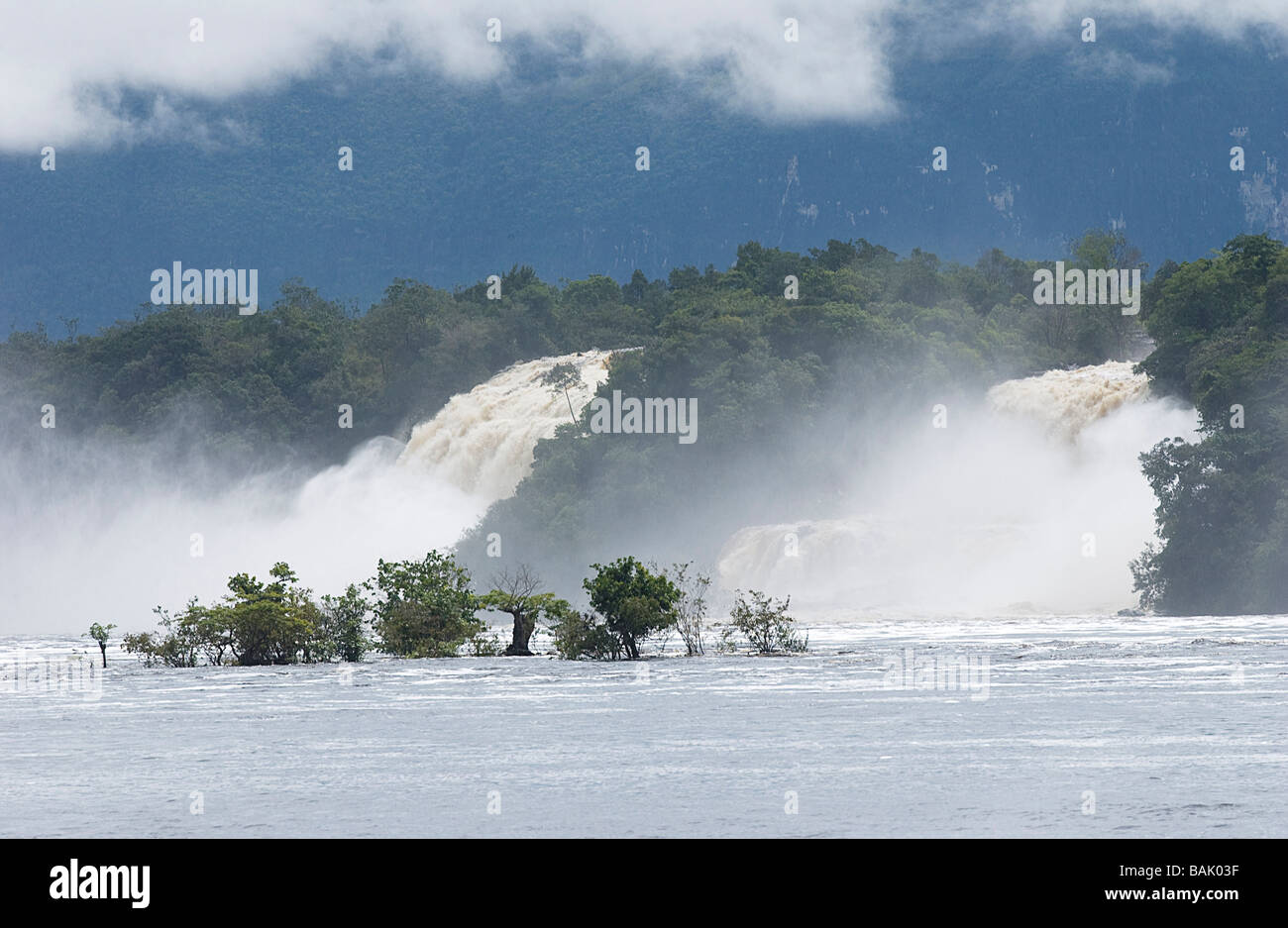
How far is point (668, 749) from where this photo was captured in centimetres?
2006

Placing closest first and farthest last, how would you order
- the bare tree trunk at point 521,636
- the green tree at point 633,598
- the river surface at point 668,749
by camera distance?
the river surface at point 668,749 → the green tree at point 633,598 → the bare tree trunk at point 521,636

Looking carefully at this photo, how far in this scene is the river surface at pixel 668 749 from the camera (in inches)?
594

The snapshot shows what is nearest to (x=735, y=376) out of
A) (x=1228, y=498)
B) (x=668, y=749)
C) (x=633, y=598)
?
(x=1228, y=498)

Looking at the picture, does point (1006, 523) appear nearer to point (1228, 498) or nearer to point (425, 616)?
point (1228, 498)

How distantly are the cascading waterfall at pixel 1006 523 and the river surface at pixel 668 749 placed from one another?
84.2 feet

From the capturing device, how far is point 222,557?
9019cm

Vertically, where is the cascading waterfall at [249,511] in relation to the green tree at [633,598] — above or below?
above

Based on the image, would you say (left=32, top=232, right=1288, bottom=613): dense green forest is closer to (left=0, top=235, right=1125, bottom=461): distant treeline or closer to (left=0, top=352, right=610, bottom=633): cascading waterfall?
(left=0, top=235, right=1125, bottom=461): distant treeline

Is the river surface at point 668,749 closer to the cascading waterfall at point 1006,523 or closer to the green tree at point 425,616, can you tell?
the green tree at point 425,616

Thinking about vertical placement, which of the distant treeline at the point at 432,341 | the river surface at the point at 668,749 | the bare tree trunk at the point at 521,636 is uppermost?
the distant treeline at the point at 432,341

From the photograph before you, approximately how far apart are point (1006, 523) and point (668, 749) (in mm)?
47549

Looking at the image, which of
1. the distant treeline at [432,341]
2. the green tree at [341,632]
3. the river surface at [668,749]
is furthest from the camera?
the distant treeline at [432,341]

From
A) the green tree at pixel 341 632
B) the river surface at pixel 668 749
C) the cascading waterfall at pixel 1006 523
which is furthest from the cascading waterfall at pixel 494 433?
the river surface at pixel 668 749
